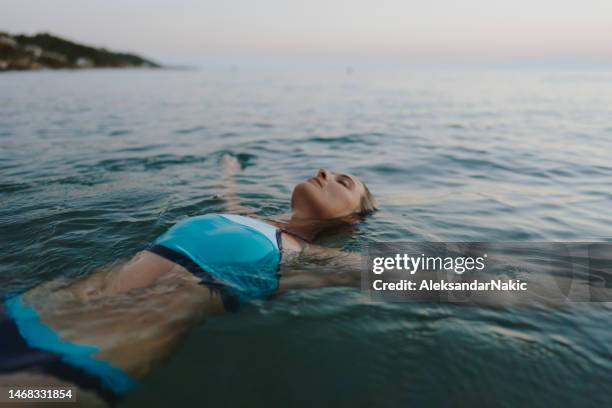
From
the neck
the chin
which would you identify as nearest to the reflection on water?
the neck

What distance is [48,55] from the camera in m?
100

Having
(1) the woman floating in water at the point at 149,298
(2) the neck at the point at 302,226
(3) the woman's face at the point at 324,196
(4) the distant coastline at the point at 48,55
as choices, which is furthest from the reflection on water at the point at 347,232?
(4) the distant coastline at the point at 48,55

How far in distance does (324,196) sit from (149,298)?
2.18 m

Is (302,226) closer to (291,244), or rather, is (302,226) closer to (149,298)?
(291,244)

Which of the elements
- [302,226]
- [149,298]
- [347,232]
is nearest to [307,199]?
[302,226]

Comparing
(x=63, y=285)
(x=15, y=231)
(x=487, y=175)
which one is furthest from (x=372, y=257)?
(x=487, y=175)

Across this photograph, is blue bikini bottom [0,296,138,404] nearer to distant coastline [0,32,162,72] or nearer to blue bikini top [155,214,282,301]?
blue bikini top [155,214,282,301]

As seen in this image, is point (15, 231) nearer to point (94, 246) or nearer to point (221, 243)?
point (94, 246)

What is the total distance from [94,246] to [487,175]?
290 inches

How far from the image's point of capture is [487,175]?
8.85 m

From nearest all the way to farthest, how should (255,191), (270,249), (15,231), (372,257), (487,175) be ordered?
(270,249) → (372,257) → (15,231) → (255,191) → (487,175)

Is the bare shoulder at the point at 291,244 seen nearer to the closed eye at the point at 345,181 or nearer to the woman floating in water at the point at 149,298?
the woman floating in water at the point at 149,298

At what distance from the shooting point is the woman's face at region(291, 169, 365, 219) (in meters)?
4.73

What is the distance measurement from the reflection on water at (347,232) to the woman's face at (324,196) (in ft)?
1.48
